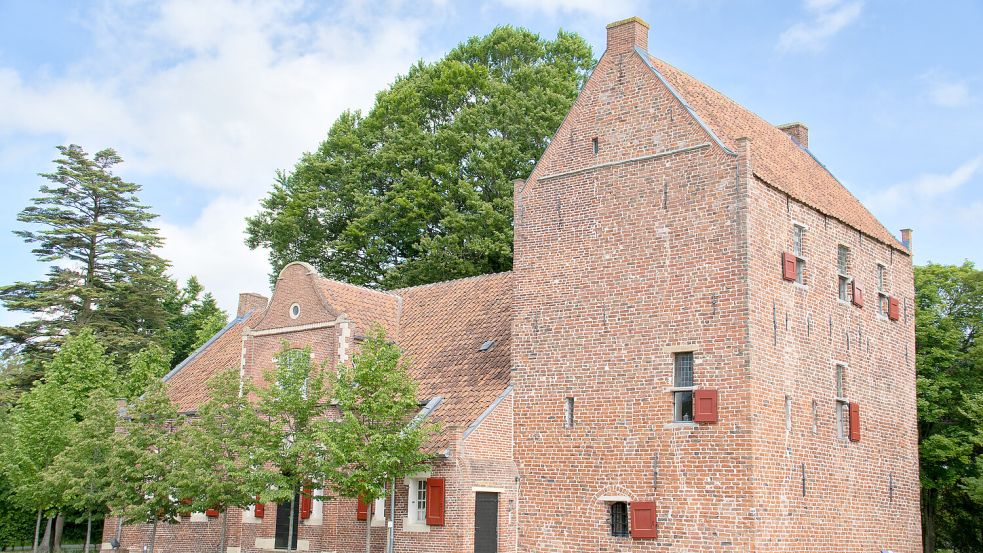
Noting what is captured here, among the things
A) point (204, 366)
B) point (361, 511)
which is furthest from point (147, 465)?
point (204, 366)

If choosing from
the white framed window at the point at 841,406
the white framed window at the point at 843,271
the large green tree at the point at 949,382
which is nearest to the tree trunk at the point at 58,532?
the white framed window at the point at 841,406

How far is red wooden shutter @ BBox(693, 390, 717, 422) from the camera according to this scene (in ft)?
65.1

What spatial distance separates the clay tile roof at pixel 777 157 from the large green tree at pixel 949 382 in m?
7.25

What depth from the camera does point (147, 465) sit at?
25.9m

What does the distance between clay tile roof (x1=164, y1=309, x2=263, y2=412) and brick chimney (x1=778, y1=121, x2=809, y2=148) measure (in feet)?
58.5

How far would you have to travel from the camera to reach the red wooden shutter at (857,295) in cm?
2391

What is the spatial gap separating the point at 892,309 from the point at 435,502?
13.3 meters

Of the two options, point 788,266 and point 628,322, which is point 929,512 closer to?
point 788,266

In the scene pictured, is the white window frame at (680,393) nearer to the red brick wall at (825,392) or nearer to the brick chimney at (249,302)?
the red brick wall at (825,392)

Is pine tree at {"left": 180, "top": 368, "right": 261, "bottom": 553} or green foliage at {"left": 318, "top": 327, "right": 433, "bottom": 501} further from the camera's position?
pine tree at {"left": 180, "top": 368, "right": 261, "bottom": 553}

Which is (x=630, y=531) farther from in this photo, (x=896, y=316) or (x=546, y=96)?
(x=546, y=96)

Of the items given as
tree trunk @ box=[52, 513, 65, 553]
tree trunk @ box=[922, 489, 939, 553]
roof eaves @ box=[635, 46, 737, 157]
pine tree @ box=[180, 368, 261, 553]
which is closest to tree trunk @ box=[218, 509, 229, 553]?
pine tree @ box=[180, 368, 261, 553]

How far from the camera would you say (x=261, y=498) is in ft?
74.1

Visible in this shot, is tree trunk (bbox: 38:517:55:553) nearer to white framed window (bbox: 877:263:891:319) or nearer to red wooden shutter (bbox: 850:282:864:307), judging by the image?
red wooden shutter (bbox: 850:282:864:307)
